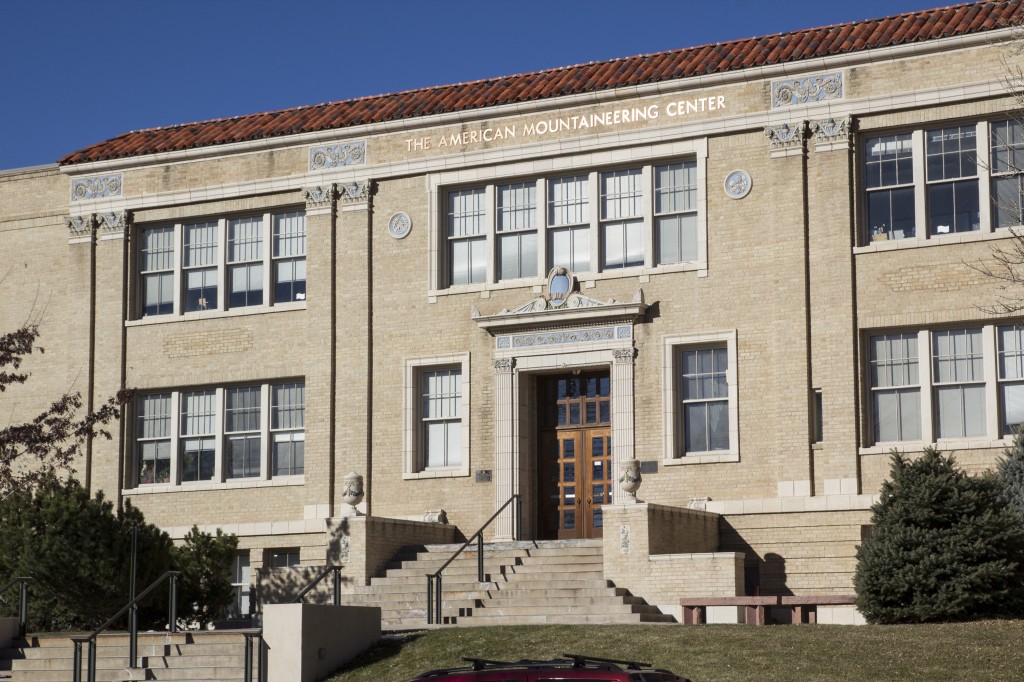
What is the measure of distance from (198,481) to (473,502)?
6436 mm

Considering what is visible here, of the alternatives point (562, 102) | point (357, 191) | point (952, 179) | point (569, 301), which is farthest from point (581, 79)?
point (952, 179)

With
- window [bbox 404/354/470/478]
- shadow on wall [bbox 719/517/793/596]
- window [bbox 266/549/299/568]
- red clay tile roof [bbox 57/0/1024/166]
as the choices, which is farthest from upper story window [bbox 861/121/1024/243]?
window [bbox 266/549/299/568]

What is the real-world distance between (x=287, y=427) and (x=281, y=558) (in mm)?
2658

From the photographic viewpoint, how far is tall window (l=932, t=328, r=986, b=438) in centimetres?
2700

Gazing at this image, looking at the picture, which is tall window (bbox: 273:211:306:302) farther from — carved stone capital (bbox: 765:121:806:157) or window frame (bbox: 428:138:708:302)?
carved stone capital (bbox: 765:121:806:157)

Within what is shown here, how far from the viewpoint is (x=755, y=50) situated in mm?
29688

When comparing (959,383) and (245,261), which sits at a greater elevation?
(245,261)

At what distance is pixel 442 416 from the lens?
3105 centimetres

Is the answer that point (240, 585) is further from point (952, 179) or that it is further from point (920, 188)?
point (952, 179)

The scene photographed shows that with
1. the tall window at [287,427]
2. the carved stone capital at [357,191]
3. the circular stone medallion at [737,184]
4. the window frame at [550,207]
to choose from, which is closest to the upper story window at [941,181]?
the circular stone medallion at [737,184]

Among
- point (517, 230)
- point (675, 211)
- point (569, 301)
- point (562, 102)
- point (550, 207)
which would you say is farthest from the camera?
point (517, 230)

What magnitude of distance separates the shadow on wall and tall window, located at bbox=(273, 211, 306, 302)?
10.3m

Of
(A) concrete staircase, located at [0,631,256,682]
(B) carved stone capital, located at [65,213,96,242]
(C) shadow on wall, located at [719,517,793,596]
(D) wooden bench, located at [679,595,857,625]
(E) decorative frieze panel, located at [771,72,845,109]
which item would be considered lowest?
(A) concrete staircase, located at [0,631,256,682]

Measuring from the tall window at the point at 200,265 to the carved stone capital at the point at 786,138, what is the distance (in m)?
12.2
